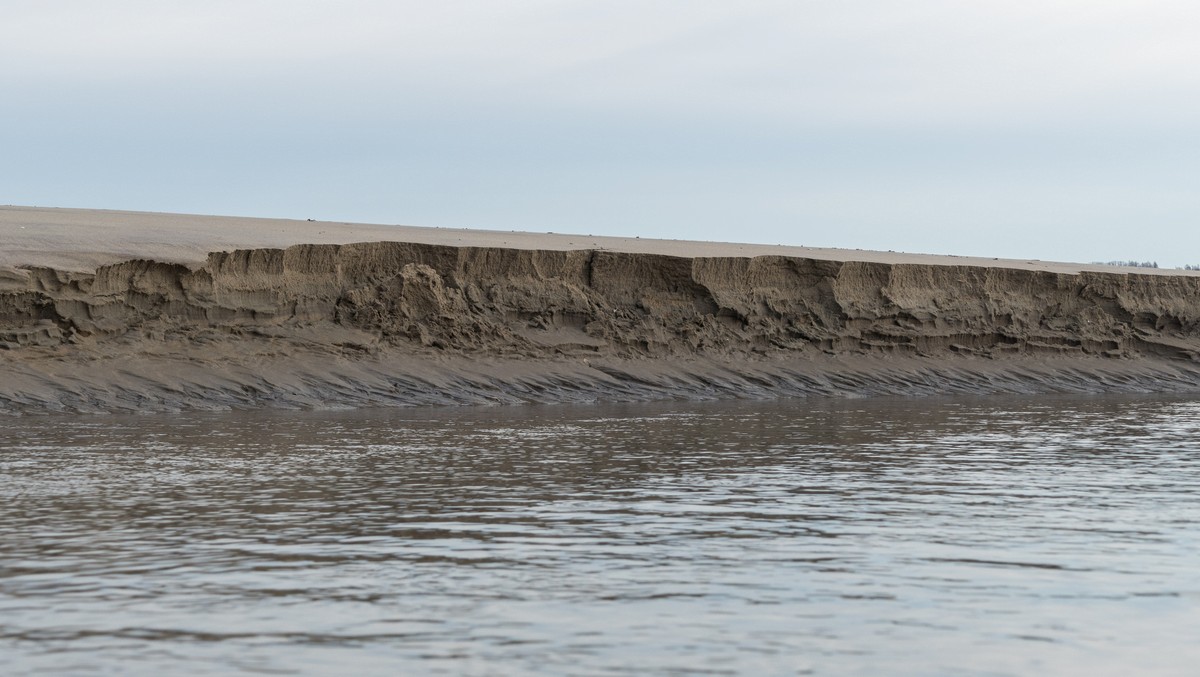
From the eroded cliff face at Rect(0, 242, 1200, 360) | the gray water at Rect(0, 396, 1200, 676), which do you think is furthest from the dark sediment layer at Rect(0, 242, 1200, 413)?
the gray water at Rect(0, 396, 1200, 676)

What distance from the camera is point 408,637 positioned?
20.6ft

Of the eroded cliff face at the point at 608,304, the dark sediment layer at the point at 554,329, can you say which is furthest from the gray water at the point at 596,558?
the eroded cliff face at the point at 608,304

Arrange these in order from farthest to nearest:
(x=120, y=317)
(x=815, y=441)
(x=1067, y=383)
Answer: (x=1067, y=383)
(x=120, y=317)
(x=815, y=441)

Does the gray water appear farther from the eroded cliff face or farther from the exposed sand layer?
the eroded cliff face

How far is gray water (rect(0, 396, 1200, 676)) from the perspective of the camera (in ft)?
19.9

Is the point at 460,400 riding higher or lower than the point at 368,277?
lower

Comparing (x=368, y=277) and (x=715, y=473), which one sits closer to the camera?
(x=715, y=473)

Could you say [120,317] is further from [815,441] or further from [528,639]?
[528,639]

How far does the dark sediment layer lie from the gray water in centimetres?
681

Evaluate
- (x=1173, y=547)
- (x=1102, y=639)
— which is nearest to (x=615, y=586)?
(x=1102, y=639)

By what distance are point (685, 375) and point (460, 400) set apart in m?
5.04

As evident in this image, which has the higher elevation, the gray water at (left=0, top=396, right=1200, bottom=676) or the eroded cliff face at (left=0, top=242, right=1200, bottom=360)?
the eroded cliff face at (left=0, top=242, right=1200, bottom=360)

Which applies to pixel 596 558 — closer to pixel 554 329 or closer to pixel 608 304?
pixel 554 329

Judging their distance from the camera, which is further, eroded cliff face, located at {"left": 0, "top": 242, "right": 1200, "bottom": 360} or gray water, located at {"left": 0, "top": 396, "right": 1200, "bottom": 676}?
eroded cliff face, located at {"left": 0, "top": 242, "right": 1200, "bottom": 360}
